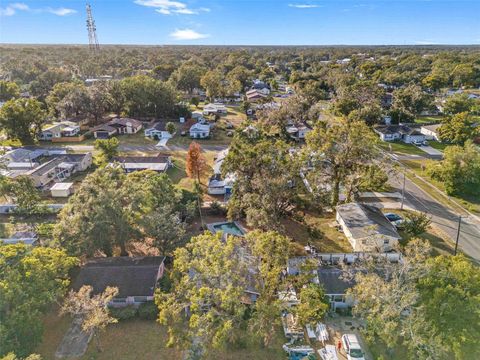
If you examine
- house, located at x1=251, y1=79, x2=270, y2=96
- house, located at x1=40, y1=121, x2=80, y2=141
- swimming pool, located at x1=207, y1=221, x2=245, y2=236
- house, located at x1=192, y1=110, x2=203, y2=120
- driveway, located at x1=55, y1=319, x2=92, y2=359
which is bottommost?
driveway, located at x1=55, y1=319, x2=92, y2=359

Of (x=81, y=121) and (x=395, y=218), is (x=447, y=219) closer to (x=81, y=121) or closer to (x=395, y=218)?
(x=395, y=218)

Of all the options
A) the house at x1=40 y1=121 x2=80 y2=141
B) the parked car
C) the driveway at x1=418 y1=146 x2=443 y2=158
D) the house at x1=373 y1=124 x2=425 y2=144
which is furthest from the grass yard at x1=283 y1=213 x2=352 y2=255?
the house at x1=40 y1=121 x2=80 y2=141

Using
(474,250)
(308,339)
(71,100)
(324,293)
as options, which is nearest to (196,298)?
(308,339)

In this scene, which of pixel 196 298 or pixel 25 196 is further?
pixel 25 196

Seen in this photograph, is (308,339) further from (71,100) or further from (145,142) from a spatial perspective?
(71,100)

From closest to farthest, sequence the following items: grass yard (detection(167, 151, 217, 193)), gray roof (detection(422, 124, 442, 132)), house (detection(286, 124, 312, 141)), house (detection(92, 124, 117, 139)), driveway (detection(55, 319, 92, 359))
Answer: driveway (detection(55, 319, 92, 359)) → grass yard (detection(167, 151, 217, 193)) → gray roof (detection(422, 124, 442, 132)) → house (detection(286, 124, 312, 141)) → house (detection(92, 124, 117, 139))

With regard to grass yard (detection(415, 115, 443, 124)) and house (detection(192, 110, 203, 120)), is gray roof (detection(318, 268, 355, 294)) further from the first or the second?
grass yard (detection(415, 115, 443, 124))

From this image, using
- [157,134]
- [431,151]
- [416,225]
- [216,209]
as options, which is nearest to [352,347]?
[416,225]
